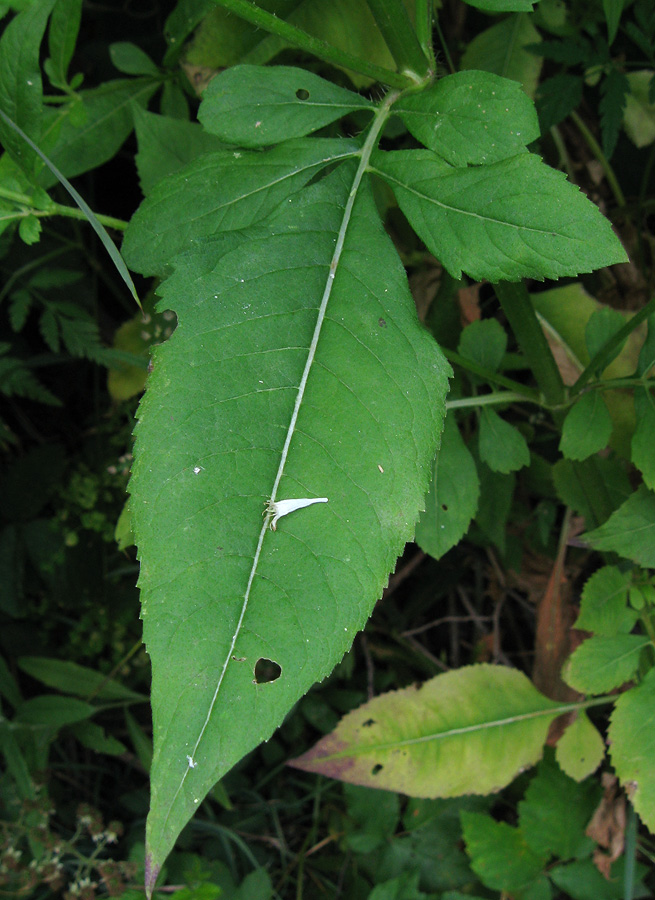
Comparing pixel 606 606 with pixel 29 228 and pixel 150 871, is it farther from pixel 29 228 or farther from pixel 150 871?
pixel 29 228

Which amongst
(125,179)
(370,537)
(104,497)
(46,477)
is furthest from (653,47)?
(46,477)

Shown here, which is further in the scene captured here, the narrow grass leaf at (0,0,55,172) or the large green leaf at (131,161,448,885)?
the narrow grass leaf at (0,0,55,172)

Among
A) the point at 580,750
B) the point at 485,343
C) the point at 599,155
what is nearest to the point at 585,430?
the point at 485,343

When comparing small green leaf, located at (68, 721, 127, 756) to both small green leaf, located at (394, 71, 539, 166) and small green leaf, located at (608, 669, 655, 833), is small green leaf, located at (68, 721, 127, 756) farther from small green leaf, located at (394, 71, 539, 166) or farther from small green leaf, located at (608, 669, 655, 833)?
small green leaf, located at (394, 71, 539, 166)

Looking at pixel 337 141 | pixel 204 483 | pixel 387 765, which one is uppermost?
pixel 337 141

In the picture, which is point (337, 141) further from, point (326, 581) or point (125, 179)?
point (125, 179)

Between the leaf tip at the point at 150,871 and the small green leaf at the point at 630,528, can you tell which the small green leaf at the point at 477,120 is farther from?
the leaf tip at the point at 150,871

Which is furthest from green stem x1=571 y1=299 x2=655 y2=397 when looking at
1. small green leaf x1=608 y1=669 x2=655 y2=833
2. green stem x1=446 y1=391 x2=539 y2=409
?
small green leaf x1=608 y1=669 x2=655 y2=833
